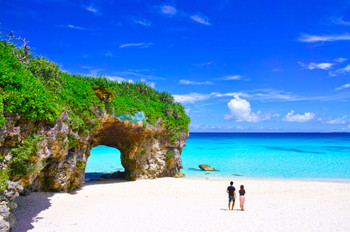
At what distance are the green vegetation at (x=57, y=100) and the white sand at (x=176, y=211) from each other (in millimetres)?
2984

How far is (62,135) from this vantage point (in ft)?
34.1

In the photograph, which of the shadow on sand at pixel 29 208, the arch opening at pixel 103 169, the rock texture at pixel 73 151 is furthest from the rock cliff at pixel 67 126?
the arch opening at pixel 103 169

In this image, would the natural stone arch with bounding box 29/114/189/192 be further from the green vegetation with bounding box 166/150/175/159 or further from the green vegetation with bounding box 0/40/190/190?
the green vegetation with bounding box 0/40/190/190

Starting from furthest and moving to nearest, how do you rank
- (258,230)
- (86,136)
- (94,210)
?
(86,136) < (94,210) < (258,230)

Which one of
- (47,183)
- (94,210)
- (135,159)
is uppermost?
(135,159)

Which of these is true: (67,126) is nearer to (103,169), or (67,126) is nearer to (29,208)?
(29,208)

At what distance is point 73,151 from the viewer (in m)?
13.6

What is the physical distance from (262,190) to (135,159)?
10783 millimetres

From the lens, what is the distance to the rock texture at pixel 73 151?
7.23 meters

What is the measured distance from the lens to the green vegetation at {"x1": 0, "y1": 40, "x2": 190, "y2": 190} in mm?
7392

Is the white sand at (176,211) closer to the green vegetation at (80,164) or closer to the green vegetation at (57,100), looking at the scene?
the green vegetation at (80,164)

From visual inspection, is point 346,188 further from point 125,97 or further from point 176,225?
point 125,97

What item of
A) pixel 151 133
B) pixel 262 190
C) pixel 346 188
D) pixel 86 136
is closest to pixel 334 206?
pixel 262 190

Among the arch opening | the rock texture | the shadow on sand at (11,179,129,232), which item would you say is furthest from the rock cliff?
the arch opening
